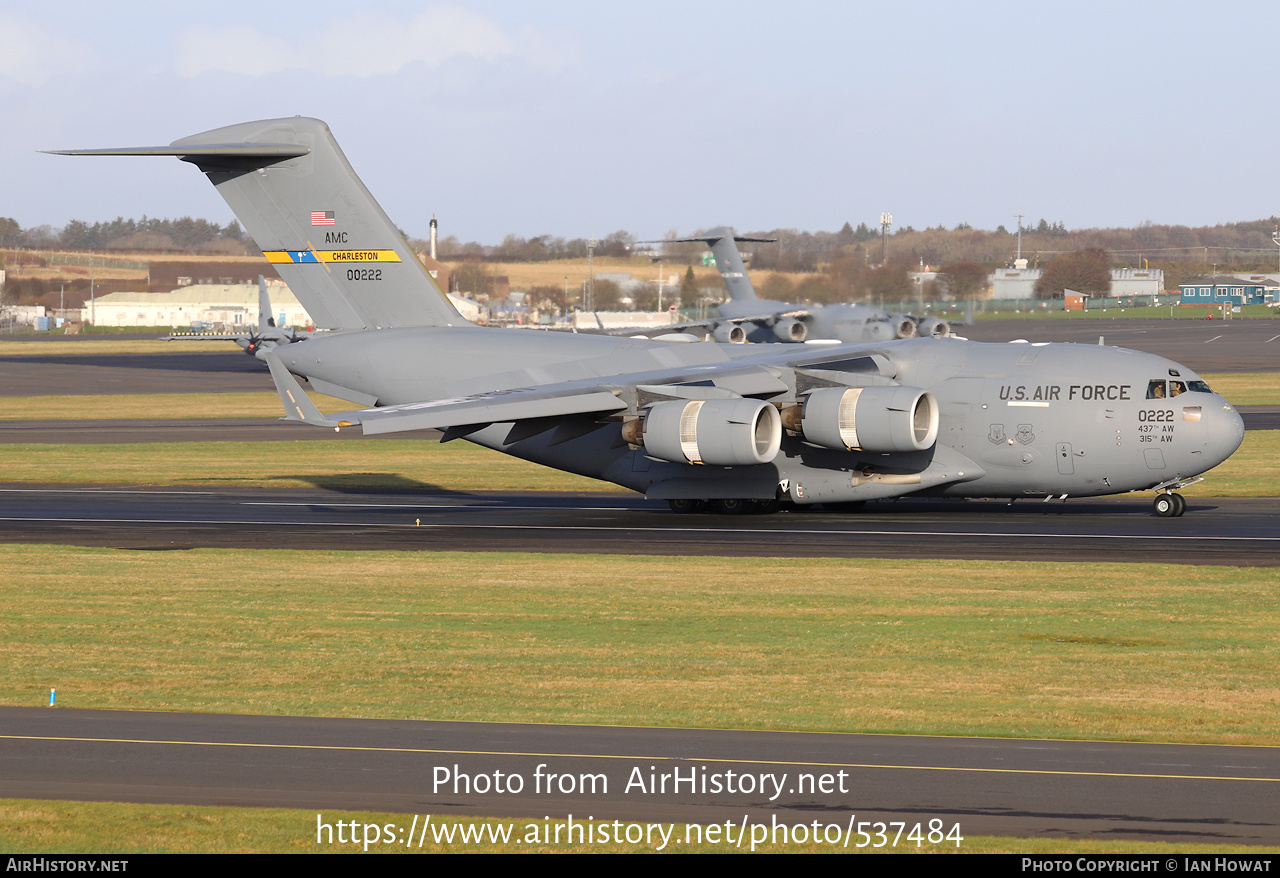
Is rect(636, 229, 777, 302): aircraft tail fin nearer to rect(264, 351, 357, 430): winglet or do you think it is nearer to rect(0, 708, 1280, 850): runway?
rect(264, 351, 357, 430): winglet

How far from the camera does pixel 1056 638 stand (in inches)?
590

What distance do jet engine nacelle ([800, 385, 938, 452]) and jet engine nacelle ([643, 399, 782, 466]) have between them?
0.75 meters

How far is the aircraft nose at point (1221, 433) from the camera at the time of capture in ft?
80.4

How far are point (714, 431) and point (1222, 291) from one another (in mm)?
135889

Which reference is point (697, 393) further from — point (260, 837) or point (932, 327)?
point (932, 327)

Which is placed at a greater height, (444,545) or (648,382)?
(648,382)

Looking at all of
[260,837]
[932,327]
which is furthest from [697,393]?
[932,327]

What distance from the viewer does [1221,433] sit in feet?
80.5

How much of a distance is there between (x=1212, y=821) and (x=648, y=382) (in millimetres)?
17202

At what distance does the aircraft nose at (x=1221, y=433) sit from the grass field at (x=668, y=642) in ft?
18.8

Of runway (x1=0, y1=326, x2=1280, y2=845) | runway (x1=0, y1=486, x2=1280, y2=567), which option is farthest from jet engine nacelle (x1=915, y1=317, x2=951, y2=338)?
runway (x1=0, y1=326, x2=1280, y2=845)

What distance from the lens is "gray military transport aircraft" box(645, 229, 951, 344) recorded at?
168ft

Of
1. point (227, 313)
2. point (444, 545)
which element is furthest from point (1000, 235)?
point (227, 313)

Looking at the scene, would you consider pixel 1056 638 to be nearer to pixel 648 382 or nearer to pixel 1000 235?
pixel 648 382
